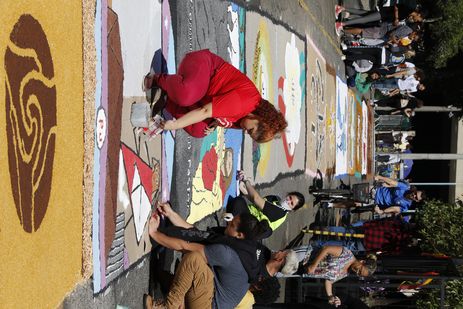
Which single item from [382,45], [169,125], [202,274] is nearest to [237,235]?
[202,274]

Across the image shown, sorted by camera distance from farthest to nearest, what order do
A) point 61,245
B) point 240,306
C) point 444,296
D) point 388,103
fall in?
point 388,103
point 444,296
point 240,306
point 61,245

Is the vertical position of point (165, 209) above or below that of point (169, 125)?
below

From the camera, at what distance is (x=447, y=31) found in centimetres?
1817

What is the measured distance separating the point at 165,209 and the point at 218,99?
1540mm

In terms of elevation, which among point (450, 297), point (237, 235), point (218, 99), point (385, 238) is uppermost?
point (218, 99)

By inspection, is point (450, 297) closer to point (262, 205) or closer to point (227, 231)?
point (262, 205)

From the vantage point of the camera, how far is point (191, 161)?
7.28 metres

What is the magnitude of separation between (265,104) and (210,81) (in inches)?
20.8

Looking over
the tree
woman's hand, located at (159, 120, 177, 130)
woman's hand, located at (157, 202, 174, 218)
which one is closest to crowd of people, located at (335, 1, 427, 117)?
the tree

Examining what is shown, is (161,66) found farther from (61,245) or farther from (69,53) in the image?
(61,245)

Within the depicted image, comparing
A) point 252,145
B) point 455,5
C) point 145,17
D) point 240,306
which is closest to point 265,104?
point 145,17

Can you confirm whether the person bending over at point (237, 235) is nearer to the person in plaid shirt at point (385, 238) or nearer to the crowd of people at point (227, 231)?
the crowd of people at point (227, 231)

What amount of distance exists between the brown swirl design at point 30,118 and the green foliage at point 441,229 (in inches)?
328

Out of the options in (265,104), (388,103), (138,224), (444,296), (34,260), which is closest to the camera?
(34,260)
